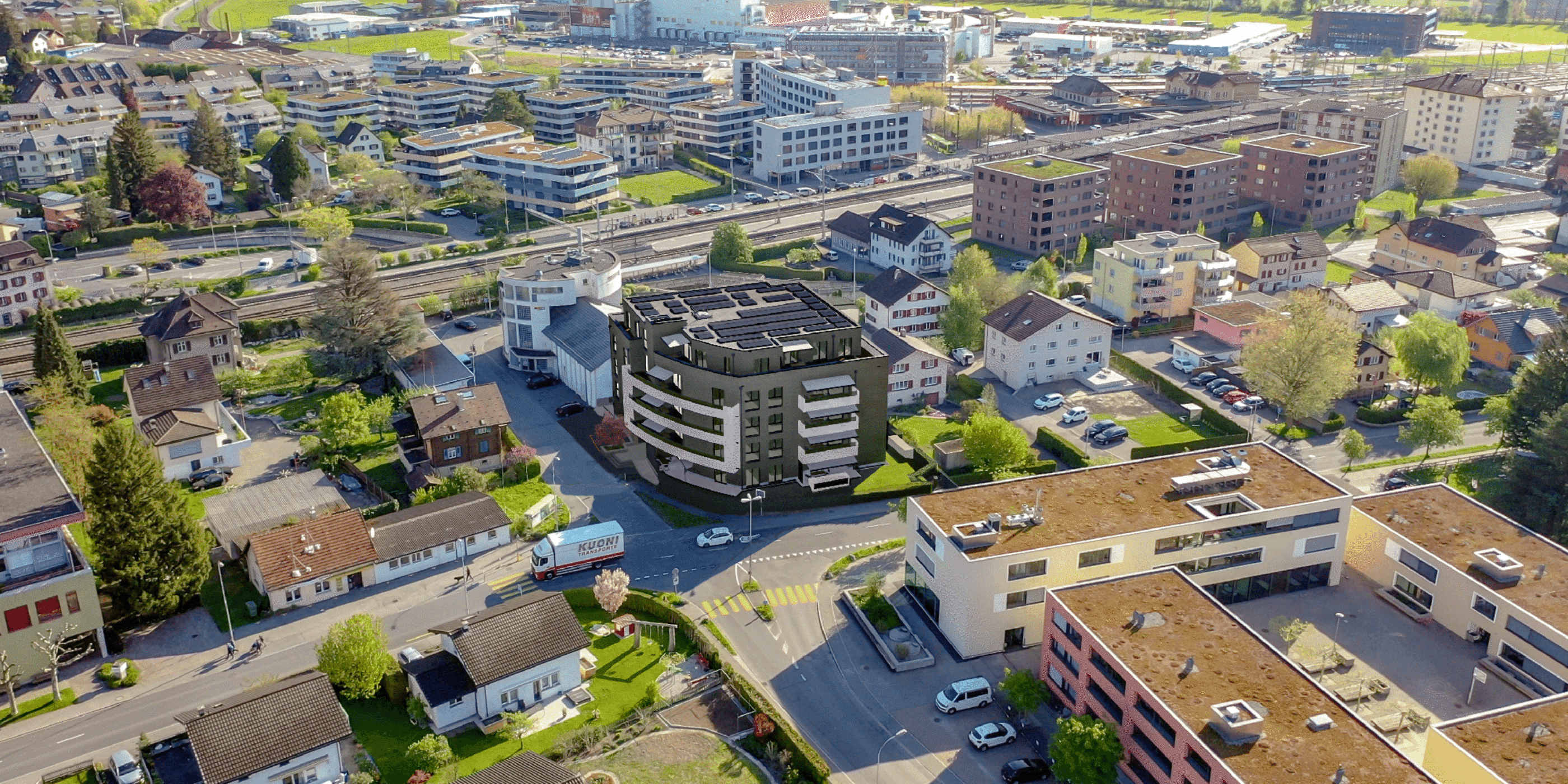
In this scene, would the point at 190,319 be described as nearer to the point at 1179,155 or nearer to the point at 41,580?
the point at 41,580

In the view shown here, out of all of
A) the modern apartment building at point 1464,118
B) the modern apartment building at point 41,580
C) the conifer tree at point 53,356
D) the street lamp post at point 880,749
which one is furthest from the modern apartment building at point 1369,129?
the modern apartment building at point 41,580

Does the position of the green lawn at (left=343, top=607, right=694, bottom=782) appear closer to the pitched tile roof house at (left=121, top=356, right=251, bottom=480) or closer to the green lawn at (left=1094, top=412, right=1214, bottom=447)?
the pitched tile roof house at (left=121, top=356, right=251, bottom=480)

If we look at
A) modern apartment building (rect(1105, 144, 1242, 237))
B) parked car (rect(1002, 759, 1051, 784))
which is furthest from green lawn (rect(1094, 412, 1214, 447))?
modern apartment building (rect(1105, 144, 1242, 237))

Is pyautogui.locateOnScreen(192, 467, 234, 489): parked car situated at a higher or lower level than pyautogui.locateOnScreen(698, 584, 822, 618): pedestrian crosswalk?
higher

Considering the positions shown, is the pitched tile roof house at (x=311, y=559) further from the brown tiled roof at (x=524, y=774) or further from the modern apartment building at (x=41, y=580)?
the brown tiled roof at (x=524, y=774)

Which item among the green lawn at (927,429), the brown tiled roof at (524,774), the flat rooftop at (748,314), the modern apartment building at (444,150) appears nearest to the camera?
the brown tiled roof at (524,774)

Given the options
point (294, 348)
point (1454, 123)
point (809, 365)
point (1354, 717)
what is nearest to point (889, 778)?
point (1354, 717)
